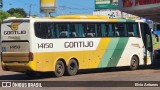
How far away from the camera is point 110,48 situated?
25.0 metres

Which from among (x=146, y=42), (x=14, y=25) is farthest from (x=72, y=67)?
(x=146, y=42)

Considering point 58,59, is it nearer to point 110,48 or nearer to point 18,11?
point 110,48

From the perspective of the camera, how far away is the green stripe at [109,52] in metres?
24.7

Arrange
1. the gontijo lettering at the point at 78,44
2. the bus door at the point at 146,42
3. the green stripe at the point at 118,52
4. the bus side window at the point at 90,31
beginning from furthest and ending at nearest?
1. the bus door at the point at 146,42
2. the green stripe at the point at 118,52
3. the bus side window at the point at 90,31
4. the gontijo lettering at the point at 78,44

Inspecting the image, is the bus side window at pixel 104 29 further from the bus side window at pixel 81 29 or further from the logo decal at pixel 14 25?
the logo decal at pixel 14 25

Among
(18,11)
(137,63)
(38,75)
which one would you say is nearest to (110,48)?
(137,63)

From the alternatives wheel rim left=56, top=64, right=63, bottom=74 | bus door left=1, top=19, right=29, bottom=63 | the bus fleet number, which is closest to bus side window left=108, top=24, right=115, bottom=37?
wheel rim left=56, top=64, right=63, bottom=74

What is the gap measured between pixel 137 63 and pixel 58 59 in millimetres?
5946

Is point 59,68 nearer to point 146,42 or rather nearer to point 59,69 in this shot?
point 59,69

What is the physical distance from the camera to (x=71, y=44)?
23.0 metres

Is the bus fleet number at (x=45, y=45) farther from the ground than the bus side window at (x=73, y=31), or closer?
closer

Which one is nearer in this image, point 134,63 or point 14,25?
point 14,25

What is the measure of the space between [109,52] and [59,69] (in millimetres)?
3668

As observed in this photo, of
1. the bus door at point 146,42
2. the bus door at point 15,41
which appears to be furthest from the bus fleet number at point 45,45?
the bus door at point 146,42
